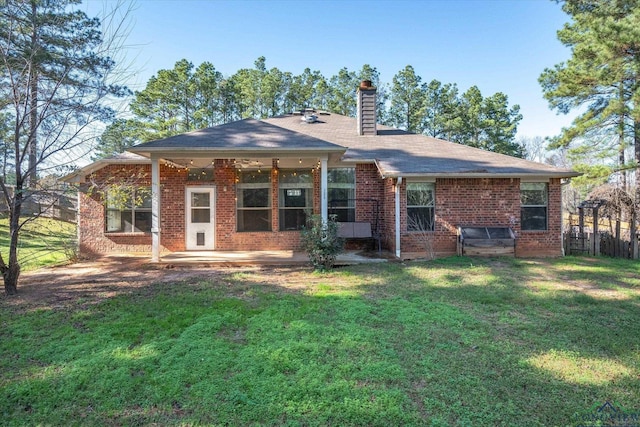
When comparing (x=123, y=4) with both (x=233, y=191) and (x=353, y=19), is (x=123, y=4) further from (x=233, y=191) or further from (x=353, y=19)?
(x=353, y=19)

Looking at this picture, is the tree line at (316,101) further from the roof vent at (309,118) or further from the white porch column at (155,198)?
the white porch column at (155,198)

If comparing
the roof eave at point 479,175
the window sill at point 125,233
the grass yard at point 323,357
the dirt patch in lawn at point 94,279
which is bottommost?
the grass yard at point 323,357

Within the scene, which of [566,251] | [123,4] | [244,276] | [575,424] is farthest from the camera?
[566,251]

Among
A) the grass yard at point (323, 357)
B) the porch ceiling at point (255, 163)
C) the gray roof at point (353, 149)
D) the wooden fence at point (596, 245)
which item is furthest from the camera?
the wooden fence at point (596, 245)

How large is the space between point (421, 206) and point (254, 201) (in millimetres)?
5028

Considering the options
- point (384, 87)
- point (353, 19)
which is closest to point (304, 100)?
point (384, 87)

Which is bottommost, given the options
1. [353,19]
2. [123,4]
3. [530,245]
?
[530,245]

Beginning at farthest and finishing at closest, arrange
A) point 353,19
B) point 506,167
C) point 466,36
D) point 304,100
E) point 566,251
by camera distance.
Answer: point 304,100, point 466,36, point 353,19, point 566,251, point 506,167

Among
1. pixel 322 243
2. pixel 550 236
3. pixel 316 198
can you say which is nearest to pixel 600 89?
pixel 550 236

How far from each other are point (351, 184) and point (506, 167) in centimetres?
446

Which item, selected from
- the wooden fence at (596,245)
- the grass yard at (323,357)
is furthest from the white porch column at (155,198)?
the wooden fence at (596,245)

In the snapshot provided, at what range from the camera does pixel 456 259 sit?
8586 millimetres

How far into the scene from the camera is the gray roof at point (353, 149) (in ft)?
25.0

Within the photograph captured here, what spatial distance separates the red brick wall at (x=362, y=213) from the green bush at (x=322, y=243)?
2.47 metres
